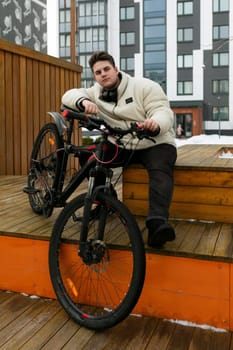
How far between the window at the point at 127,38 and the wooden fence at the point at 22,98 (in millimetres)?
33352

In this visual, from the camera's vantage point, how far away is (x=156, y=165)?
2.25 metres

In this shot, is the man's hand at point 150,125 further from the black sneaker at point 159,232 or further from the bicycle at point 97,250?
the black sneaker at point 159,232

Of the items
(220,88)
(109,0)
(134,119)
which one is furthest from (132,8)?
(134,119)

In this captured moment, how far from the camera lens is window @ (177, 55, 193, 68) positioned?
119 feet

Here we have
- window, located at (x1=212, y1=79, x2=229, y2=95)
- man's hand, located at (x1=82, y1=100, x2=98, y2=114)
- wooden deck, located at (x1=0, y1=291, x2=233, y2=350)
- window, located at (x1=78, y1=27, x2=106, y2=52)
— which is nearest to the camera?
wooden deck, located at (x1=0, y1=291, x2=233, y2=350)

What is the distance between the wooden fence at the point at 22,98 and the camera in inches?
191

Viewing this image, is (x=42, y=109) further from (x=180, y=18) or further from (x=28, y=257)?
(x=180, y=18)

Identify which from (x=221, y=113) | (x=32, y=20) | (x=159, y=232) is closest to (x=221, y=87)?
(x=221, y=113)

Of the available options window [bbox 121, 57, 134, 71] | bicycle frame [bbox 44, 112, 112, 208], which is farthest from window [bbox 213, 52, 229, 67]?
bicycle frame [bbox 44, 112, 112, 208]

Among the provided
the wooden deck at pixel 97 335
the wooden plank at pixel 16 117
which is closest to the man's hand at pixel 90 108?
the wooden deck at pixel 97 335

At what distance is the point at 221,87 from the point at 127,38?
9263 mm

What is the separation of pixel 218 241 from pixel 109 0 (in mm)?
39567

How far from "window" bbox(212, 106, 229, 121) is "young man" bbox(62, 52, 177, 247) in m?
33.8

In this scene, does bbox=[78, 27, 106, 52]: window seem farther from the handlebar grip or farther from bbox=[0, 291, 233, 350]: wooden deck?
bbox=[0, 291, 233, 350]: wooden deck
